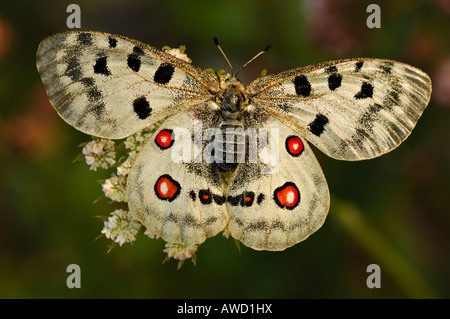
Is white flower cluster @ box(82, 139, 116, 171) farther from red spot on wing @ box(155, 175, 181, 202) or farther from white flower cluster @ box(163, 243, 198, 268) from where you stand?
white flower cluster @ box(163, 243, 198, 268)

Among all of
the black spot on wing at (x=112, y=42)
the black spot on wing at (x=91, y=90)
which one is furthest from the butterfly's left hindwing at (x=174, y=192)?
the black spot on wing at (x=112, y=42)

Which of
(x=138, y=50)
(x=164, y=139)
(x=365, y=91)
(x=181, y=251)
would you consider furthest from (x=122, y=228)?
(x=365, y=91)

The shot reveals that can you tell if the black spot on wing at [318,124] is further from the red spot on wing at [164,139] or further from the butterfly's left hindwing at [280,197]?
the red spot on wing at [164,139]

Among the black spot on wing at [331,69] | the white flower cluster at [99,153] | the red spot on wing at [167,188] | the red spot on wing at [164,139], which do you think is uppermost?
the black spot on wing at [331,69]

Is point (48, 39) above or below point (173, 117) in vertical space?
above

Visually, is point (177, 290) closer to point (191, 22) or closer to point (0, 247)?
point (0, 247)

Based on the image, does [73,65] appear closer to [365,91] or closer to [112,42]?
[112,42]

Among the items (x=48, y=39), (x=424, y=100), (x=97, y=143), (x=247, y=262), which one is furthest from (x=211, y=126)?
(x=247, y=262)
